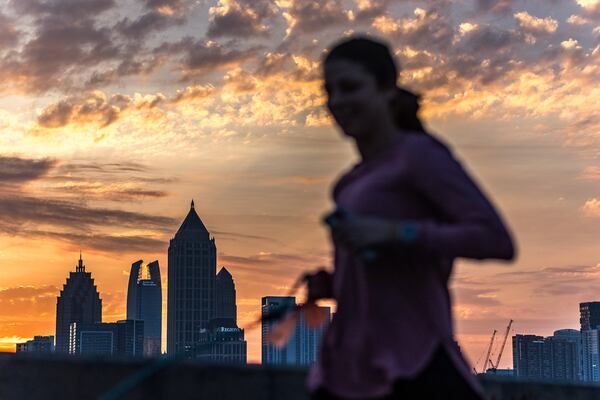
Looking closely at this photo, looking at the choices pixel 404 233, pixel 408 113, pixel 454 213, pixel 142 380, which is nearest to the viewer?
pixel 404 233

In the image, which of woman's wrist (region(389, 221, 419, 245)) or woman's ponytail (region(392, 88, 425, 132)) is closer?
woman's wrist (region(389, 221, 419, 245))

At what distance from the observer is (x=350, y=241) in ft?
11.9

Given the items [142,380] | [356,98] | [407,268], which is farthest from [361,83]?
[142,380]

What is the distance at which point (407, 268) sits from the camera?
3.75 meters

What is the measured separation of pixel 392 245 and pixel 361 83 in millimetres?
632

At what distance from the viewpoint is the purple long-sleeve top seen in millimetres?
3650

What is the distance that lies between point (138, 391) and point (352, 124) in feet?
9.94

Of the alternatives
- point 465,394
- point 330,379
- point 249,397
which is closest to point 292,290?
point 330,379

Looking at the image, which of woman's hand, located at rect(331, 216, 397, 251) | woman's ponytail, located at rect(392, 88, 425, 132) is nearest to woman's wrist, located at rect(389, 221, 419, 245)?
woman's hand, located at rect(331, 216, 397, 251)

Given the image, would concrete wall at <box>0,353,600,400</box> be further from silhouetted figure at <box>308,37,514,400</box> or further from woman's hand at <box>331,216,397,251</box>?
woman's hand at <box>331,216,397,251</box>

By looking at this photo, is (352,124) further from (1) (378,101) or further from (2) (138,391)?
(2) (138,391)

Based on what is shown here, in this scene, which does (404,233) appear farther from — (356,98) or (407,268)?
(356,98)

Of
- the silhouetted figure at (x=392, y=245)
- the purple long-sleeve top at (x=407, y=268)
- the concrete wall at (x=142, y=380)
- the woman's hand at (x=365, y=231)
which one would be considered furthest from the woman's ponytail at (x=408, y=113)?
the concrete wall at (x=142, y=380)

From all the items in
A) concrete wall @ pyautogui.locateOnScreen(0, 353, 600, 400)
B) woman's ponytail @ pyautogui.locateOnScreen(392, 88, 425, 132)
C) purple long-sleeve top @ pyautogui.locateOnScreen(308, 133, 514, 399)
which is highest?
woman's ponytail @ pyautogui.locateOnScreen(392, 88, 425, 132)
